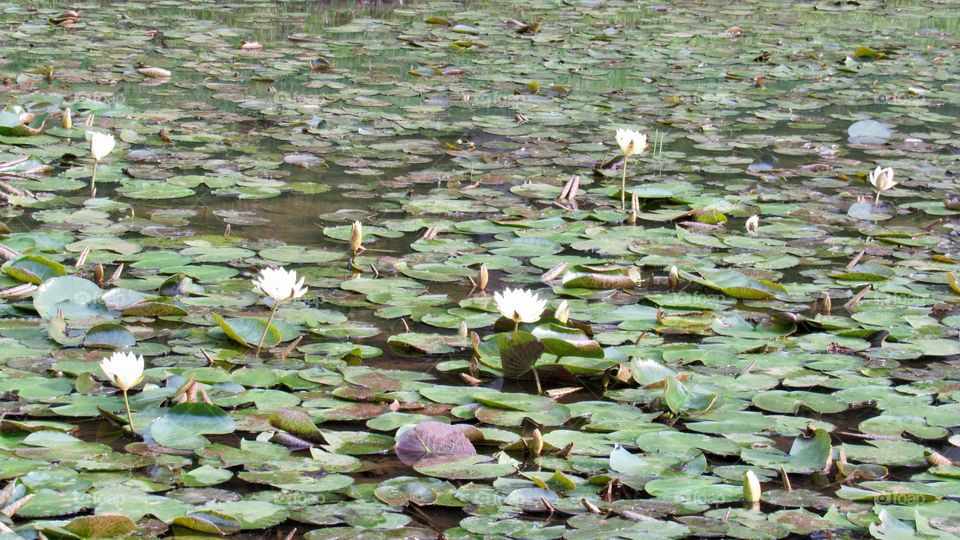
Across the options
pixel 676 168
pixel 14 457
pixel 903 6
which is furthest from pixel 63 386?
pixel 903 6

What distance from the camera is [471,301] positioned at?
3490 mm

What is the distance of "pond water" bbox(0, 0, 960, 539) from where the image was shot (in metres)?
2.37

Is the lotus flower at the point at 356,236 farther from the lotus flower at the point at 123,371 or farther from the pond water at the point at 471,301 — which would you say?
the lotus flower at the point at 123,371

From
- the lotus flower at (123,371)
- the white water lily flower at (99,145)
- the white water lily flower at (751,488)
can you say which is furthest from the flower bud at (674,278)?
the white water lily flower at (99,145)

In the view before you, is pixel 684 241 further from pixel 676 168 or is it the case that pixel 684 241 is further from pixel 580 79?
pixel 580 79

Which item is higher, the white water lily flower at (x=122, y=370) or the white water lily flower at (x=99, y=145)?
the white water lily flower at (x=99, y=145)

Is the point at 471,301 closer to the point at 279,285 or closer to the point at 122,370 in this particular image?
the point at 279,285

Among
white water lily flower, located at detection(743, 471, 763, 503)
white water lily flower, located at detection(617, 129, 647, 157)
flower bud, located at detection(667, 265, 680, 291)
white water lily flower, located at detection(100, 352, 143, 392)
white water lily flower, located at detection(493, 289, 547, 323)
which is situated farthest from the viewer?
white water lily flower, located at detection(617, 129, 647, 157)

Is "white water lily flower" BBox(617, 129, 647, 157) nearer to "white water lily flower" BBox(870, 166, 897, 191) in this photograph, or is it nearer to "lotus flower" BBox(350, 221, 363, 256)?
"white water lily flower" BBox(870, 166, 897, 191)

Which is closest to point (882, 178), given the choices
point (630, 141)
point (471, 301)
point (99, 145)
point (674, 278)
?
point (630, 141)

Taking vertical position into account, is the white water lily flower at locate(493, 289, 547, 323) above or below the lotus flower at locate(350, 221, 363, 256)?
above

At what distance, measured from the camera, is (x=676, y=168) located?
16.9 ft

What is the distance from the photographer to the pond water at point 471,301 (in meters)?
2.37

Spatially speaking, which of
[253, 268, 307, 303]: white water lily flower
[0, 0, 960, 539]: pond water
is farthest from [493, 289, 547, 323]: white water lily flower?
[253, 268, 307, 303]: white water lily flower
